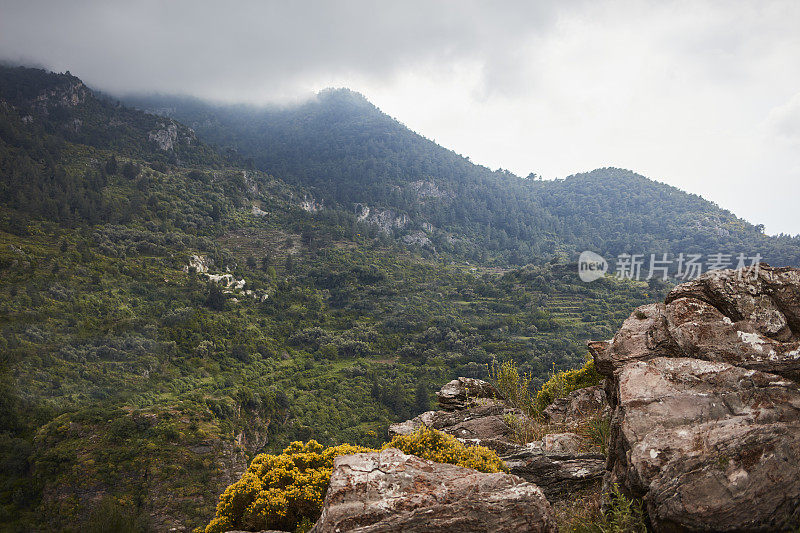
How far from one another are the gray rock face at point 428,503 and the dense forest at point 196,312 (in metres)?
20.4

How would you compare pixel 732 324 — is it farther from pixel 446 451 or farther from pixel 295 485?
pixel 295 485

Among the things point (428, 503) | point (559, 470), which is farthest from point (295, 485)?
point (559, 470)

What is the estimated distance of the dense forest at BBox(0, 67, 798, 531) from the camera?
26.2 m

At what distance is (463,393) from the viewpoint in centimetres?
1295

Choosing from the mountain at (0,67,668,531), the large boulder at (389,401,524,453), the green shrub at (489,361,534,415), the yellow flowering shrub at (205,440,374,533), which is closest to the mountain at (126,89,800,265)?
the mountain at (0,67,668,531)

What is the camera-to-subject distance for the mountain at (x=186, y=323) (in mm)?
25625

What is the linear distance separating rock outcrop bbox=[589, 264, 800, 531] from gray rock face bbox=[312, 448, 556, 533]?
1.28 meters

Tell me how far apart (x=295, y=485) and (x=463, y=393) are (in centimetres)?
752

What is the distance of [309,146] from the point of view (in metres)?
182

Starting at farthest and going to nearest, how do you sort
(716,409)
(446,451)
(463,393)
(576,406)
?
(463,393) → (576,406) → (446,451) → (716,409)

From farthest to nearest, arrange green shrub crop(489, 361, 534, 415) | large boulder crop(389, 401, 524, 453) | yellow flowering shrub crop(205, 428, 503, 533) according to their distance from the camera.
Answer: green shrub crop(489, 361, 534, 415) < large boulder crop(389, 401, 524, 453) < yellow flowering shrub crop(205, 428, 503, 533)

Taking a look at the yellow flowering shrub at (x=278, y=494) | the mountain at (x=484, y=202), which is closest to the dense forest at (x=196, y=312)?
the mountain at (x=484, y=202)

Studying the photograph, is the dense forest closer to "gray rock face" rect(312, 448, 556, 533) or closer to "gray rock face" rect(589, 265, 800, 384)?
"gray rock face" rect(312, 448, 556, 533)

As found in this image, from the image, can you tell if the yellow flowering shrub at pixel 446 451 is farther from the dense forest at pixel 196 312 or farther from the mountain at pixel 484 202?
the mountain at pixel 484 202
